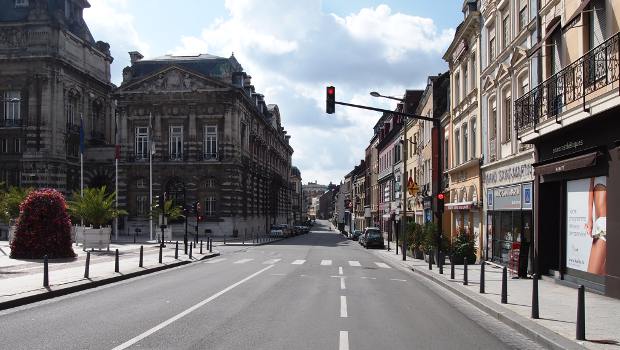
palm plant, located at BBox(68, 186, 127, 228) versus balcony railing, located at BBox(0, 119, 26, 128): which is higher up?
balcony railing, located at BBox(0, 119, 26, 128)

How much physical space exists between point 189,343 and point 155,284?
9.41 m

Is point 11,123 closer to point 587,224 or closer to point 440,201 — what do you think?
point 440,201

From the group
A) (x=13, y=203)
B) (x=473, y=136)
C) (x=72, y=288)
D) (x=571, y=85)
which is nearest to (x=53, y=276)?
(x=72, y=288)

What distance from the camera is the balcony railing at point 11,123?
214 feet

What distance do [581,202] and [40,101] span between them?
2380 inches

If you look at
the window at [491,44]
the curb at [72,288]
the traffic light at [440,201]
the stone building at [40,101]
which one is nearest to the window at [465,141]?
the window at [491,44]

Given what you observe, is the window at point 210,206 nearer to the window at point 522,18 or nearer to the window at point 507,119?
the window at point 507,119

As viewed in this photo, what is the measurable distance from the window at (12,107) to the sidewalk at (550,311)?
5921 cm

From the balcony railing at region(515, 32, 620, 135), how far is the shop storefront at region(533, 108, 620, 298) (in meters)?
0.61

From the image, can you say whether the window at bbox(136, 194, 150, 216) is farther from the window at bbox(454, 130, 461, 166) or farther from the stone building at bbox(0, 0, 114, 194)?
the window at bbox(454, 130, 461, 166)

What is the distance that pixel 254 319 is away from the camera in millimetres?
11164

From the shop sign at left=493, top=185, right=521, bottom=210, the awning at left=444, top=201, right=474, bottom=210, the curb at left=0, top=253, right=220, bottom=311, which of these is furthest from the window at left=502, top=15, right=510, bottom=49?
the curb at left=0, top=253, right=220, bottom=311

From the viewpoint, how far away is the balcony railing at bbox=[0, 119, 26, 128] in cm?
6538

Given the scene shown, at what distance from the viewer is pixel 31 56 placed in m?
64.1
